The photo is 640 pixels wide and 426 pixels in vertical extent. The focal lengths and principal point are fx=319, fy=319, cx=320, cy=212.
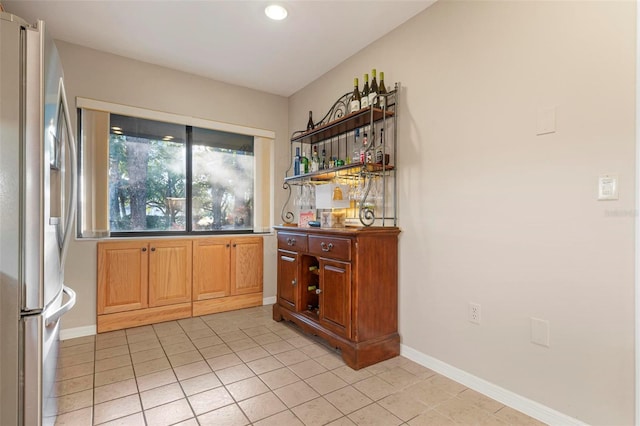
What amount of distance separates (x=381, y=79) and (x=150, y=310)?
9.69 ft

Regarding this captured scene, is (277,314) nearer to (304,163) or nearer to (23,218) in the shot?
(304,163)

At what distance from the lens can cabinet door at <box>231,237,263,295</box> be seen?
3.54 m

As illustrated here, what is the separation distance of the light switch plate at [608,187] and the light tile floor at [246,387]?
1.18 metres

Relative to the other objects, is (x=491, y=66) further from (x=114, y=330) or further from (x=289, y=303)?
(x=114, y=330)

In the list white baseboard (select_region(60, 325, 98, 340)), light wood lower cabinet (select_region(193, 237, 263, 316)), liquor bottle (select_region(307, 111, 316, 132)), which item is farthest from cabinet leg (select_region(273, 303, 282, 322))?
liquor bottle (select_region(307, 111, 316, 132))

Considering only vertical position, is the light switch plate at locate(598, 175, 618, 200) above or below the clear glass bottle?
below

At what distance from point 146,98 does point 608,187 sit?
3.58 meters

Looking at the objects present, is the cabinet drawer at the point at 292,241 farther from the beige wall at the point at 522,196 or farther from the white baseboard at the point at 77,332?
the white baseboard at the point at 77,332

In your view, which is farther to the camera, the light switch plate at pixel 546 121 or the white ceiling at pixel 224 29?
the white ceiling at pixel 224 29

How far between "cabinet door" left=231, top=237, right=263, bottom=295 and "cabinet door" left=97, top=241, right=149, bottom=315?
869 millimetres

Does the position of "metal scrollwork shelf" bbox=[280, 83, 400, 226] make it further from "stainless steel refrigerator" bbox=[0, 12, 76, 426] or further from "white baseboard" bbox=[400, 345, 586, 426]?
"stainless steel refrigerator" bbox=[0, 12, 76, 426]

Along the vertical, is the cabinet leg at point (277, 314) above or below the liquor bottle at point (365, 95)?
below

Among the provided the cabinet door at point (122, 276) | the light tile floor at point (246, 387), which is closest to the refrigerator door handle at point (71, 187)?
the light tile floor at point (246, 387)

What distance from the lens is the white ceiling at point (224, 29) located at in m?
2.25
